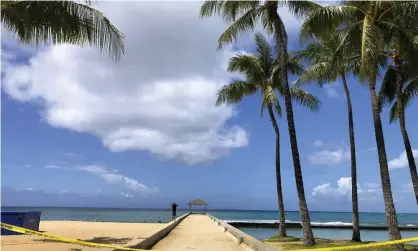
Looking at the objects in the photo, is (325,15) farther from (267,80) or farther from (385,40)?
(267,80)

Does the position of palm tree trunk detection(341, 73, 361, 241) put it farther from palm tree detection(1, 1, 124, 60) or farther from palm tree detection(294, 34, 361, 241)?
palm tree detection(1, 1, 124, 60)

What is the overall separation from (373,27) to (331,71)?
17.2ft

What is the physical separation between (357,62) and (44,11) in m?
15.1

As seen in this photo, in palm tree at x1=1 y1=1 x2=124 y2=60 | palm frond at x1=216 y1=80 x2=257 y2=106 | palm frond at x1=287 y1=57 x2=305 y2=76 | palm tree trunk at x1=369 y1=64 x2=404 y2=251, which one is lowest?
palm tree trunk at x1=369 y1=64 x2=404 y2=251

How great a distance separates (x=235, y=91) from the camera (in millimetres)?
25516

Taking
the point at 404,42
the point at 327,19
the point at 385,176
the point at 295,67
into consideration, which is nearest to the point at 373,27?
the point at 327,19

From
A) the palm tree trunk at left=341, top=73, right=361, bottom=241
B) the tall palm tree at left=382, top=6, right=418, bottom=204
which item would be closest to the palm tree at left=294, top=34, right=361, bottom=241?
the palm tree trunk at left=341, top=73, right=361, bottom=241

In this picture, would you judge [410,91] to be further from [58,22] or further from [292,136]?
[58,22]

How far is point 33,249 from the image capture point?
1290cm

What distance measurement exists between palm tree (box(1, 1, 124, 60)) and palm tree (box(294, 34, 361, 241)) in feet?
36.5

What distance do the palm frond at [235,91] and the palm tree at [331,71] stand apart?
3.09 metres

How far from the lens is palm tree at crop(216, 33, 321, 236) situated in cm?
2384

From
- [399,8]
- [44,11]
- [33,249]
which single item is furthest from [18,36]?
[399,8]

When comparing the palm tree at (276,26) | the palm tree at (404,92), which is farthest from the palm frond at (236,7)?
the palm tree at (404,92)
